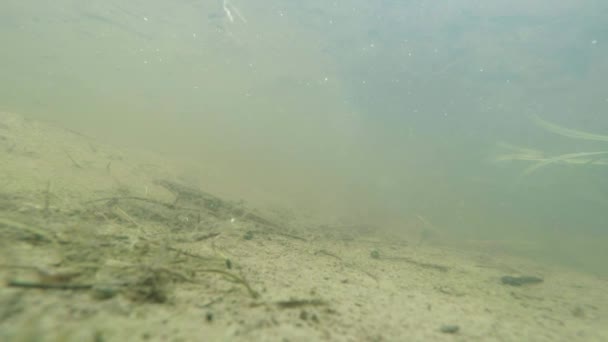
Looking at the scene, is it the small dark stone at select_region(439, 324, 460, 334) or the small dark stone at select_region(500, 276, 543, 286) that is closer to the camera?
the small dark stone at select_region(439, 324, 460, 334)

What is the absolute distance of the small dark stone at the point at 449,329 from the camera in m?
1.06

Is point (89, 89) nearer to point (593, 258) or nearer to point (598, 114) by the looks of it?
point (593, 258)

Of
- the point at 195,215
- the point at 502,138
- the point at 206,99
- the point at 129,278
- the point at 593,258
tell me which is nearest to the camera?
the point at 129,278

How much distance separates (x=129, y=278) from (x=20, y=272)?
0.30m

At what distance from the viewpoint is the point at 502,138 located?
34562 mm

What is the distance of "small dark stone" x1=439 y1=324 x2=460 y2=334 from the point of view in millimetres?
1061

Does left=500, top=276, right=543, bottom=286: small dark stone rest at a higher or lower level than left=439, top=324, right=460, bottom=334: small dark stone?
Result: higher

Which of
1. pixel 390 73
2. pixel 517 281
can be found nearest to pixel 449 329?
pixel 517 281

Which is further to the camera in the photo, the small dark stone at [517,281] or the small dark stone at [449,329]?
the small dark stone at [517,281]

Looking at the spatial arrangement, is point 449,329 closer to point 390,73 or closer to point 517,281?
point 517,281

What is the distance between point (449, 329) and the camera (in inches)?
42.4

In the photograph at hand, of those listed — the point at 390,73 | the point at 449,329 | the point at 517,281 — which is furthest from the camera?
the point at 390,73

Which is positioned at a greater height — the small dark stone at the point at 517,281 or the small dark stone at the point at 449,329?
the small dark stone at the point at 517,281

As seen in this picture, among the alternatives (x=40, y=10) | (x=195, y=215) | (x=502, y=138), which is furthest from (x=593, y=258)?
(x=40, y=10)
